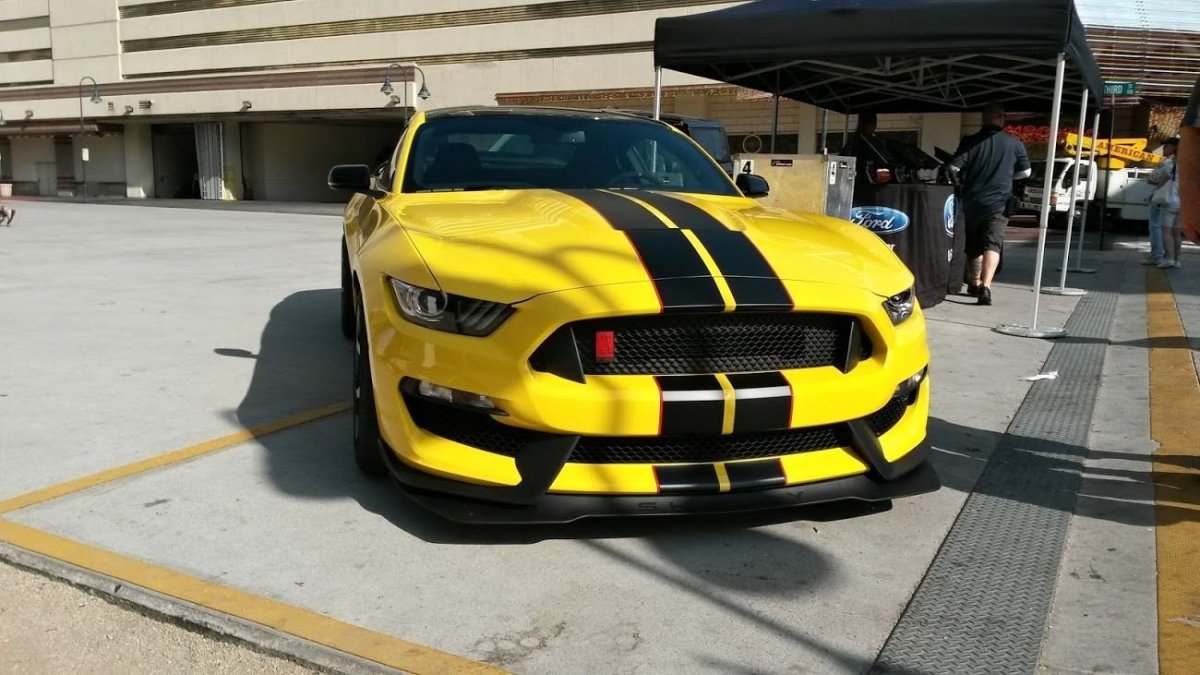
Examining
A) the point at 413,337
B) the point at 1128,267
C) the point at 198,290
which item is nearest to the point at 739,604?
the point at 413,337

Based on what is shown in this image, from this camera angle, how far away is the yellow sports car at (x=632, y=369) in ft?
9.27

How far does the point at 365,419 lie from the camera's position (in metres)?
3.38

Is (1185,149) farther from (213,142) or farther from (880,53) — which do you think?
(213,142)

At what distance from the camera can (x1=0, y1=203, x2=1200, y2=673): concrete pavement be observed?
8.16 ft

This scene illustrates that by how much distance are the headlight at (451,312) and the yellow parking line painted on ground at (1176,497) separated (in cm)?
207

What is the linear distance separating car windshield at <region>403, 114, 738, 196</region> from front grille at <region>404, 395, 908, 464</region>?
5.28 feet

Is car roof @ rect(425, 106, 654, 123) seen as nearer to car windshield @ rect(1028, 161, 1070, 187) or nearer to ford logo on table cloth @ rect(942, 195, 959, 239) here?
ford logo on table cloth @ rect(942, 195, 959, 239)

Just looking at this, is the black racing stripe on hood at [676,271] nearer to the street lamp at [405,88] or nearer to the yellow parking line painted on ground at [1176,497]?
the yellow parking line painted on ground at [1176,497]

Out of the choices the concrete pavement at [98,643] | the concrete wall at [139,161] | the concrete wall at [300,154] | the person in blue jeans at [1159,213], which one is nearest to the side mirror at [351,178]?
the concrete pavement at [98,643]

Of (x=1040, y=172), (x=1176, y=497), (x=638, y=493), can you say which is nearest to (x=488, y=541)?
(x=638, y=493)

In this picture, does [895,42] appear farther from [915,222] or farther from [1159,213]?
[1159,213]

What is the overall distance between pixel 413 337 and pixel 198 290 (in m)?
6.36

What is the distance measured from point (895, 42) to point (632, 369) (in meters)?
5.05

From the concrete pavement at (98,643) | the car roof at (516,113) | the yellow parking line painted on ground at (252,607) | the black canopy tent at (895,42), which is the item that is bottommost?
the concrete pavement at (98,643)
